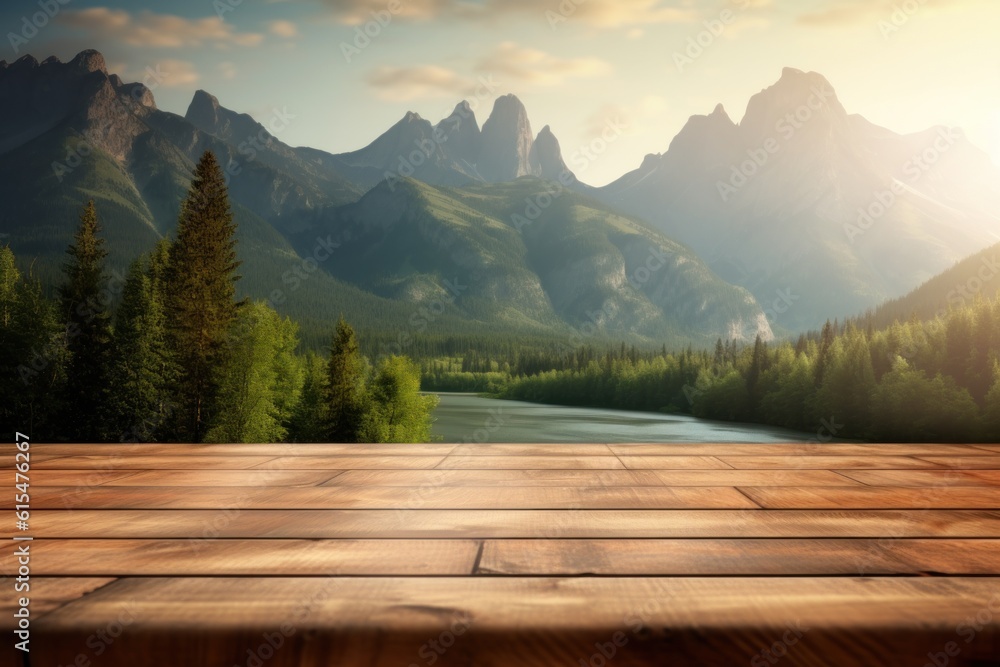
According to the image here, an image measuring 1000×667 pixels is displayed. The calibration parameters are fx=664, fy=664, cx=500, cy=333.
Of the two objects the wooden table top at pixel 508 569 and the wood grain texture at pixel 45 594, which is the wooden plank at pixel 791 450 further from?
the wood grain texture at pixel 45 594

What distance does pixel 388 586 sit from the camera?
1.57 m

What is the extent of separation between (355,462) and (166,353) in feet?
121

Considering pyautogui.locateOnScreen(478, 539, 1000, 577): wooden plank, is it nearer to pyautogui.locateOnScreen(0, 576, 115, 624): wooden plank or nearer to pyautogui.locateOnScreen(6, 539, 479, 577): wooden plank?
pyautogui.locateOnScreen(6, 539, 479, 577): wooden plank

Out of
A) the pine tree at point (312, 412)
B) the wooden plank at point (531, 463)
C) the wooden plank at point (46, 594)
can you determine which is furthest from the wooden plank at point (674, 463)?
the pine tree at point (312, 412)

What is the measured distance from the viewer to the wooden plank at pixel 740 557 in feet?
5.65

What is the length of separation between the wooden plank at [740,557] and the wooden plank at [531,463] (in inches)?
61.1

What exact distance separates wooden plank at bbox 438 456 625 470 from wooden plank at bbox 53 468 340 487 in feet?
2.31

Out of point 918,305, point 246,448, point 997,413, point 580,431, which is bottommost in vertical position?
point 580,431

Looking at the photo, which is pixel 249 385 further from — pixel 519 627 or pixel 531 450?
pixel 519 627

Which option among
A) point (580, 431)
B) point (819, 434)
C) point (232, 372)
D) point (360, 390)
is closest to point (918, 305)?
point (819, 434)

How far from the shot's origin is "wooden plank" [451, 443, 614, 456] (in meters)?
4.15

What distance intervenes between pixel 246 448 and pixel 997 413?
64.3m

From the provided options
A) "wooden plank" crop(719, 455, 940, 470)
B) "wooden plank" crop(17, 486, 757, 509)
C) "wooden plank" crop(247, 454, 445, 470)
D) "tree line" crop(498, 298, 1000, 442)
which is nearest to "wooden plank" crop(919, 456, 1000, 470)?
"wooden plank" crop(719, 455, 940, 470)

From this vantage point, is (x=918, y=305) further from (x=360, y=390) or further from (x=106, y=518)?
(x=106, y=518)
